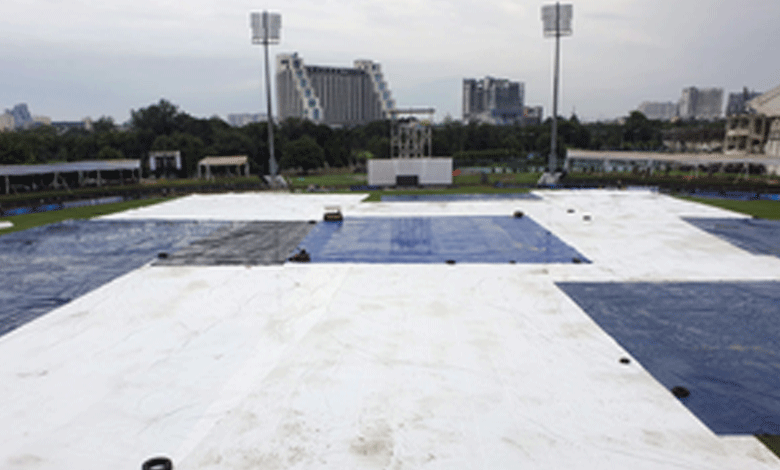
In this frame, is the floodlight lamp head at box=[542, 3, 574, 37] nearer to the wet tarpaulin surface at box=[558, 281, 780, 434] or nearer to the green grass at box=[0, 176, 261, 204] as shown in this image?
the green grass at box=[0, 176, 261, 204]

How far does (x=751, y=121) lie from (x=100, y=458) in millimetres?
Result: 99638

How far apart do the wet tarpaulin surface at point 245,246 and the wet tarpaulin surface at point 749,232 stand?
25.6 meters

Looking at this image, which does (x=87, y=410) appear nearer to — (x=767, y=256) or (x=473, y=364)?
(x=473, y=364)

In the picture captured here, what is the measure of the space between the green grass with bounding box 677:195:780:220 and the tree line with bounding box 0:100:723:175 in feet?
149

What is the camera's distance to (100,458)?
9.60 metres

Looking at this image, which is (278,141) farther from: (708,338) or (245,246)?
(708,338)

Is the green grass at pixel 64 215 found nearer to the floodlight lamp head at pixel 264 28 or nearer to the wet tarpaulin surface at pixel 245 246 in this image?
the wet tarpaulin surface at pixel 245 246

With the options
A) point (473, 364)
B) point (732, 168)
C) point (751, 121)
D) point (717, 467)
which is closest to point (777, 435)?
point (717, 467)

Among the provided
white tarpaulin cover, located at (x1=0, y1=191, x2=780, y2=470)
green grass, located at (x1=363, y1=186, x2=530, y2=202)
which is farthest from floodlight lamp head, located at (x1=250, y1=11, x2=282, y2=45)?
white tarpaulin cover, located at (x1=0, y1=191, x2=780, y2=470)

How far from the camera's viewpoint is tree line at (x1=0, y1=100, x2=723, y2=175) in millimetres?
78375

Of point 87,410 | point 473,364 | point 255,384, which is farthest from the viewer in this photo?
point 473,364

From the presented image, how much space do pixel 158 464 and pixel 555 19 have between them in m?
62.1

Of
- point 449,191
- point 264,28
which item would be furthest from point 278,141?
point 449,191

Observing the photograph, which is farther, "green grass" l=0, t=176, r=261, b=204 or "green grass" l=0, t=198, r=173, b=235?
"green grass" l=0, t=176, r=261, b=204
